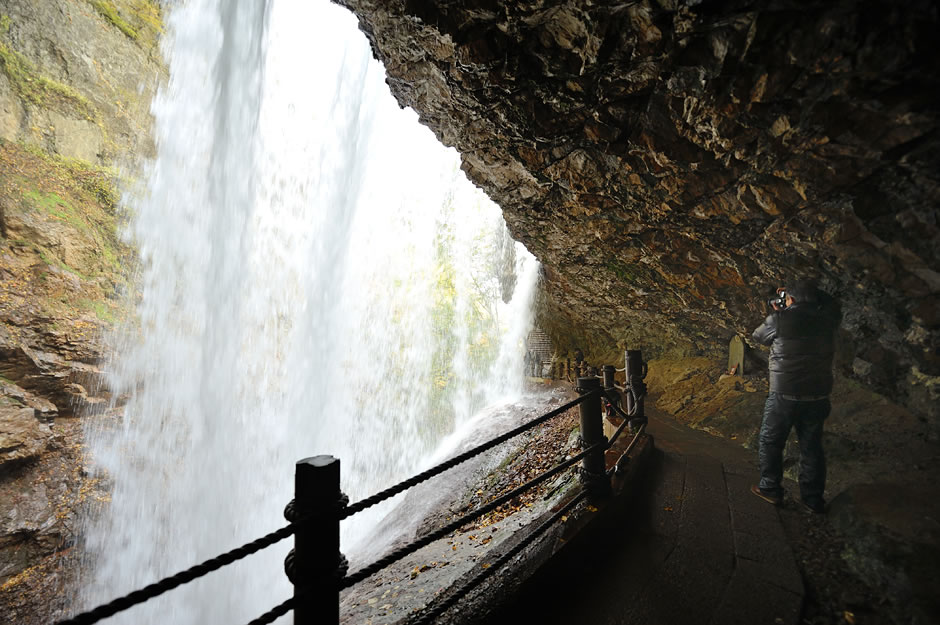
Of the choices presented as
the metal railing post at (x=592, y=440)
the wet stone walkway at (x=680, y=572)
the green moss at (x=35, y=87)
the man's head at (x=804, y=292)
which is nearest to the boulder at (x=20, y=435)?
the green moss at (x=35, y=87)

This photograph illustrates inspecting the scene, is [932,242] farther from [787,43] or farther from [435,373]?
[435,373]

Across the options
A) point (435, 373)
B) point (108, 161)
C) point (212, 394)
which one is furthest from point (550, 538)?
point (108, 161)

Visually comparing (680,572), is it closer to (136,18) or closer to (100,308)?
(100,308)

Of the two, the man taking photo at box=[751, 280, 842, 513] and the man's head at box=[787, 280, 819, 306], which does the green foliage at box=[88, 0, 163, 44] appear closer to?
the man's head at box=[787, 280, 819, 306]

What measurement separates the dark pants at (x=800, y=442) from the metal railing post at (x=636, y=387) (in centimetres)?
Result: 150

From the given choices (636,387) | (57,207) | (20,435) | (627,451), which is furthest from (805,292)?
(57,207)

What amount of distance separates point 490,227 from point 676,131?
19.7 meters

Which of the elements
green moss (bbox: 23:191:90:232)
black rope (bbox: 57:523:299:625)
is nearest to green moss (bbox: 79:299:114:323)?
green moss (bbox: 23:191:90:232)

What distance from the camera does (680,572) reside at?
112 inches

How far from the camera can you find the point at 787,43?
314 cm

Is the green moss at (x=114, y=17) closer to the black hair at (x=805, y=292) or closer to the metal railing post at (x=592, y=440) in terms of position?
the metal railing post at (x=592, y=440)

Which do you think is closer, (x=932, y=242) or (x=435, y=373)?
(x=932, y=242)

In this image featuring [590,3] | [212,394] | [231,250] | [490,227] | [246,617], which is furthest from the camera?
[490,227]

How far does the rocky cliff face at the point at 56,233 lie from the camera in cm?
947
